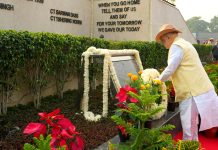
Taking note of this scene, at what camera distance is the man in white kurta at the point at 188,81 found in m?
4.25

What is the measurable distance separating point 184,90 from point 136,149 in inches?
80.8

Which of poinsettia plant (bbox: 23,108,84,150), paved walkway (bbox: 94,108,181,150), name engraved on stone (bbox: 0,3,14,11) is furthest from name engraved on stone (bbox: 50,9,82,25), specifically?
poinsettia plant (bbox: 23,108,84,150)

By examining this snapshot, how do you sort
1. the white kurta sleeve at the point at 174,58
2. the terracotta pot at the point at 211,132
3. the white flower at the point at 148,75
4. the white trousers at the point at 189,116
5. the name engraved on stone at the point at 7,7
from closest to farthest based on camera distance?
1. the white kurta sleeve at the point at 174,58
2. the white trousers at the point at 189,116
3. the white flower at the point at 148,75
4. the terracotta pot at the point at 211,132
5. the name engraved on stone at the point at 7,7

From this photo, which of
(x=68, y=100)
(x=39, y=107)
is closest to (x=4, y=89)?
(x=39, y=107)

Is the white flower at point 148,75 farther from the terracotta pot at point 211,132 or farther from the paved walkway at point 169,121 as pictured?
the terracotta pot at point 211,132

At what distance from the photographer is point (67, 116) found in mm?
5328

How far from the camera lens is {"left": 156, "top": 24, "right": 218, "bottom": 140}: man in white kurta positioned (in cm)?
425

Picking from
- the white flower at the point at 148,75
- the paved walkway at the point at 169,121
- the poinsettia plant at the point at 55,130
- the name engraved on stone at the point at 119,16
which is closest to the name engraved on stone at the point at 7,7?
the white flower at the point at 148,75

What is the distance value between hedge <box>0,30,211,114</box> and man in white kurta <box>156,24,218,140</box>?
1.93m

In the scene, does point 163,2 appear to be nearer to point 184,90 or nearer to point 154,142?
point 184,90

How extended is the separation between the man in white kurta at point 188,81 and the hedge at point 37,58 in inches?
75.9

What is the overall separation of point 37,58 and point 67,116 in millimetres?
1277

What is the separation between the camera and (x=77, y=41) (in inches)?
266

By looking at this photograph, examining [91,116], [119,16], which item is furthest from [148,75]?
[119,16]
